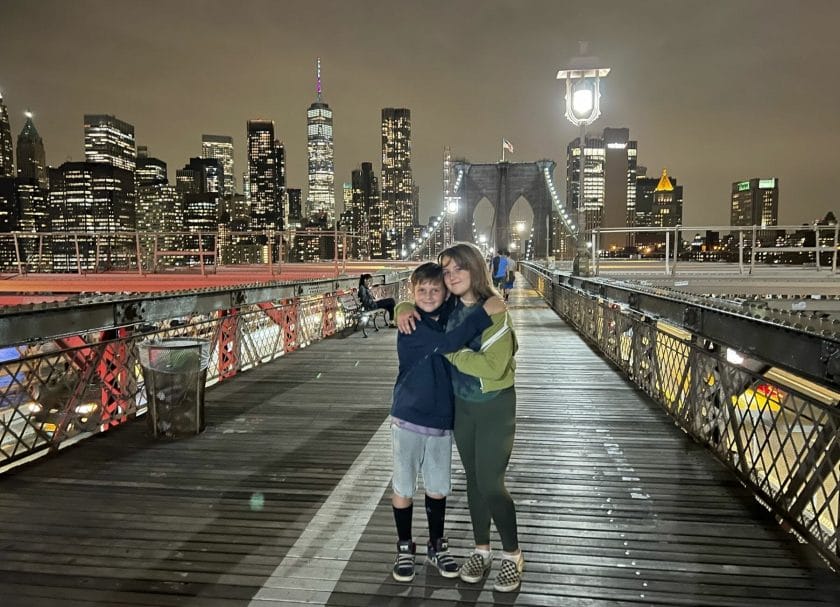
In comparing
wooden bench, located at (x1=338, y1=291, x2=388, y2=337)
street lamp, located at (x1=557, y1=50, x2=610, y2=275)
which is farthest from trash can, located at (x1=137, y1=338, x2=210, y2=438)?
street lamp, located at (x1=557, y1=50, x2=610, y2=275)

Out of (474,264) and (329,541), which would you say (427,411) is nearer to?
(474,264)

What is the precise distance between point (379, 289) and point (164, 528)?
41.9 feet

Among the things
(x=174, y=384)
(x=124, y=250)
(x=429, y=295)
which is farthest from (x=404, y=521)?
(x=124, y=250)

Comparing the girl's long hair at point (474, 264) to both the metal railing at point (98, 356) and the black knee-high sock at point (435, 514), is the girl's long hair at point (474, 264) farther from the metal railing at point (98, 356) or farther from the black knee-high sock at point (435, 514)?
the metal railing at point (98, 356)

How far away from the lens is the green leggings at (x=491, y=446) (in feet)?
9.16

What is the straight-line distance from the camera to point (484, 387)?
276cm

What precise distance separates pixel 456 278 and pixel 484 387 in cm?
51

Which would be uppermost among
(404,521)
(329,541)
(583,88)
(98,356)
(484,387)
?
(583,88)

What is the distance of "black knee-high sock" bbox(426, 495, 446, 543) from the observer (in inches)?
119

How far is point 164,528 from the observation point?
355 cm

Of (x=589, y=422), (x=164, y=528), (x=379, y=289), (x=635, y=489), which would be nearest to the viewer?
(x=164, y=528)

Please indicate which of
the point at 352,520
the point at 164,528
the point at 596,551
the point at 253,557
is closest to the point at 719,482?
the point at 596,551

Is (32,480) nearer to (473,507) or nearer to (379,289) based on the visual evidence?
(473,507)

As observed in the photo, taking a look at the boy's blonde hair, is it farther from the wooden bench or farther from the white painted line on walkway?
the wooden bench
